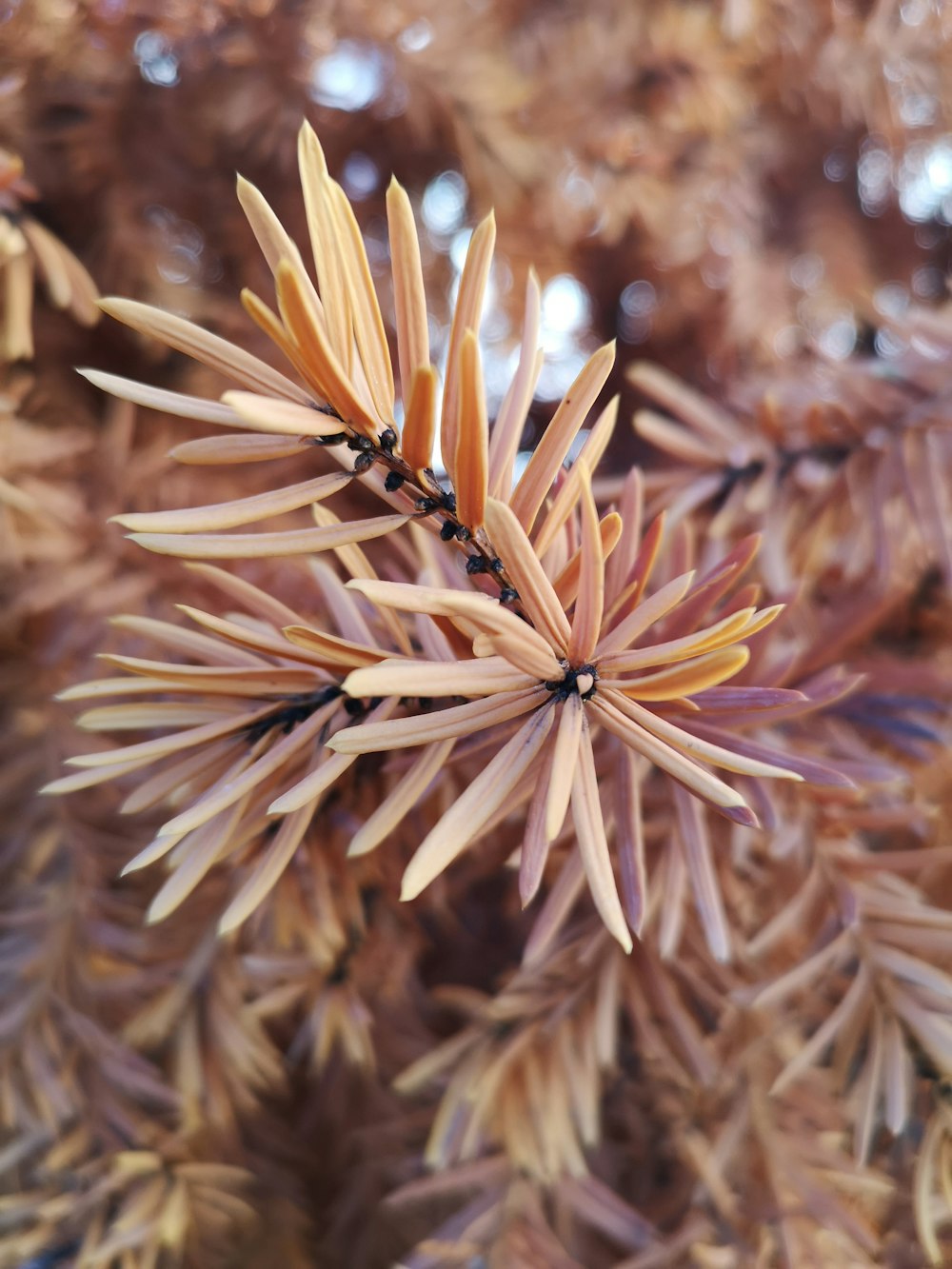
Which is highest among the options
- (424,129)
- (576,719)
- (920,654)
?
(424,129)

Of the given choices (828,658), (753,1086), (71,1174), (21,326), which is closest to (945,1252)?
(753,1086)

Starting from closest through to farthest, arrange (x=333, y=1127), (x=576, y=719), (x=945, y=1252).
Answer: (x=576, y=719)
(x=945, y=1252)
(x=333, y=1127)

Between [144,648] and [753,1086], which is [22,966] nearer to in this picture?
[144,648]

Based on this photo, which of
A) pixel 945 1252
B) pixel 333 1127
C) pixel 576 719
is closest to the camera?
pixel 576 719

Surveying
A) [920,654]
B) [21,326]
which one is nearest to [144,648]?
[21,326]

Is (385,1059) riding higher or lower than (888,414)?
lower

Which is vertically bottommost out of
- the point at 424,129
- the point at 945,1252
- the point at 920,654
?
the point at 945,1252

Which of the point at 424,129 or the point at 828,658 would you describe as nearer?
the point at 828,658

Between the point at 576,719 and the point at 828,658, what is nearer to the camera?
the point at 576,719

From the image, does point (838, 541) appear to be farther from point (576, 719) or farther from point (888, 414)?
point (576, 719)
